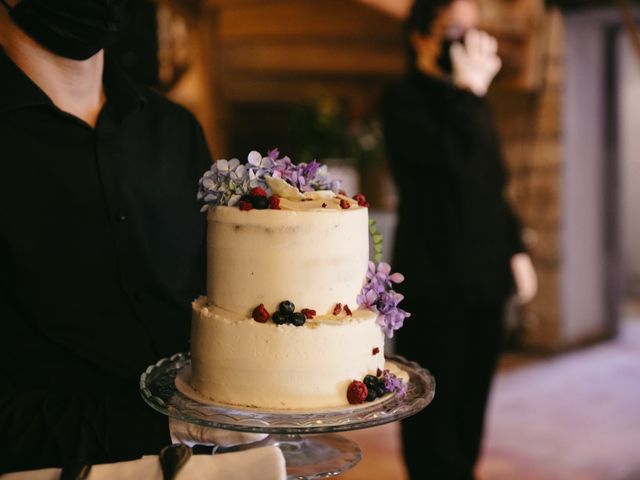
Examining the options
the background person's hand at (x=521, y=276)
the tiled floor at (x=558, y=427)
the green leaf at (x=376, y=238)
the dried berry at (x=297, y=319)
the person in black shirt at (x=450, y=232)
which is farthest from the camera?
the tiled floor at (x=558, y=427)

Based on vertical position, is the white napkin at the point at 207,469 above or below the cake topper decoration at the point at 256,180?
below

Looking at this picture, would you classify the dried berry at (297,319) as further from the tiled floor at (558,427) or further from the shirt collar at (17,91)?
the tiled floor at (558,427)

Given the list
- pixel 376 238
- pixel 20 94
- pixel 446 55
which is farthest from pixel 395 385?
pixel 446 55

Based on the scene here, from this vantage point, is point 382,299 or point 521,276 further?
point 521,276

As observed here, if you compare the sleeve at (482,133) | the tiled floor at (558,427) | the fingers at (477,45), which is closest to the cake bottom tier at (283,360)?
the sleeve at (482,133)

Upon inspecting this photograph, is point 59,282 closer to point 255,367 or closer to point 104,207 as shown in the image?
point 104,207

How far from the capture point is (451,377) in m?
2.84

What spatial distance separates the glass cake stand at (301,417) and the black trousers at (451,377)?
1406mm

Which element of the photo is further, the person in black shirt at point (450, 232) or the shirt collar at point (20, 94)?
the person in black shirt at point (450, 232)

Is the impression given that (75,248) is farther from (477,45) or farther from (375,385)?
(477,45)

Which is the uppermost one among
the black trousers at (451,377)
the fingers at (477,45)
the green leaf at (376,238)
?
the fingers at (477,45)

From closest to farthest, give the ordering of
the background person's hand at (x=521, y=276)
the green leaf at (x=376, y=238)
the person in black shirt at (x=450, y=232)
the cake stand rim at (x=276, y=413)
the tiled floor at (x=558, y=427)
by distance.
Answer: the cake stand rim at (x=276, y=413) → the green leaf at (x=376, y=238) → the person in black shirt at (x=450, y=232) → the background person's hand at (x=521, y=276) → the tiled floor at (x=558, y=427)

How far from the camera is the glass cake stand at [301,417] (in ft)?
3.73

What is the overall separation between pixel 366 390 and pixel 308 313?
14cm
